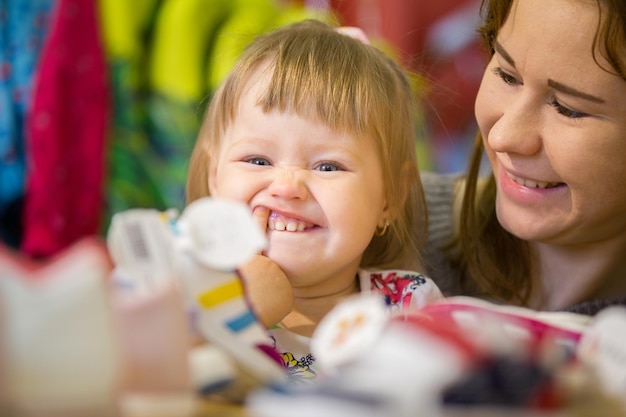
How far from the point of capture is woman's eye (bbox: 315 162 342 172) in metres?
1.00

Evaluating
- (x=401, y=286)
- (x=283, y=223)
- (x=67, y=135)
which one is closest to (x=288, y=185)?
(x=283, y=223)

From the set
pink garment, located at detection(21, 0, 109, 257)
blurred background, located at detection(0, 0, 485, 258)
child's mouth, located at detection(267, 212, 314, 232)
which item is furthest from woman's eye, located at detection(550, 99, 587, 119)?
pink garment, located at detection(21, 0, 109, 257)

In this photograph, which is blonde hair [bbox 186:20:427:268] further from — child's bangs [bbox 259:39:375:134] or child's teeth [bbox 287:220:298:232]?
child's teeth [bbox 287:220:298:232]

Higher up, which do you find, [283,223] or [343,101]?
[343,101]

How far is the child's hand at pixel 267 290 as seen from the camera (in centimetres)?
87

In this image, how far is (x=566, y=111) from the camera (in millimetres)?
975

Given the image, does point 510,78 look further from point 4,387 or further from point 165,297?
point 4,387

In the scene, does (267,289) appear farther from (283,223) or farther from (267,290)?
(283,223)

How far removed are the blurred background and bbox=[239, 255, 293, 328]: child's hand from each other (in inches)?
33.0

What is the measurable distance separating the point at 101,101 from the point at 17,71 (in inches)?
7.0

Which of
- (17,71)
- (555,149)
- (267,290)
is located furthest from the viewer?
(17,71)

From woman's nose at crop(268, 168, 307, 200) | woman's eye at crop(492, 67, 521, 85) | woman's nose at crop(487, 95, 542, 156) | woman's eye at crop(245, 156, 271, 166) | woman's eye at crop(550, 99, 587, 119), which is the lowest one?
woman's nose at crop(268, 168, 307, 200)

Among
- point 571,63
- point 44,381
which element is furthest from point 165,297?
point 571,63

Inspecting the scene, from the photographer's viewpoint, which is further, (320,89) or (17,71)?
(17,71)
